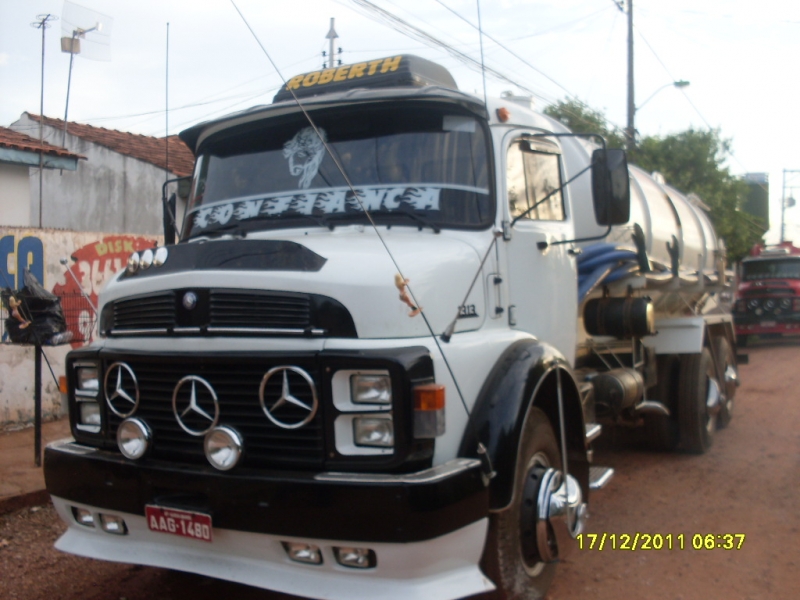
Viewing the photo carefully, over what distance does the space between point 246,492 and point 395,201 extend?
5.16ft

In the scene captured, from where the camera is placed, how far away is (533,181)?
174 inches

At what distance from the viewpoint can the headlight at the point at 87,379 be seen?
3664 mm

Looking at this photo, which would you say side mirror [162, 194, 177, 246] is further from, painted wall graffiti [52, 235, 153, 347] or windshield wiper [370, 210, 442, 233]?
painted wall graffiti [52, 235, 153, 347]

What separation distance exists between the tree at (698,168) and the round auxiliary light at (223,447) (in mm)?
18955

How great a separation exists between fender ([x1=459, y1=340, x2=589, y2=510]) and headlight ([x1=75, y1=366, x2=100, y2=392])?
178 cm

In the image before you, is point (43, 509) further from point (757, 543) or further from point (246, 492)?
point (757, 543)

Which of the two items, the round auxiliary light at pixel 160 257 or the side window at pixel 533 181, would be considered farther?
the side window at pixel 533 181

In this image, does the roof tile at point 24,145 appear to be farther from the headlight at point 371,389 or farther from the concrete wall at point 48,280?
the headlight at point 371,389

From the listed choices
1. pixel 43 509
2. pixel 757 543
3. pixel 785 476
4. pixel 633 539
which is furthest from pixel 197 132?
pixel 785 476

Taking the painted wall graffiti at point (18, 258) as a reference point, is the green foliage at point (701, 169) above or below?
above

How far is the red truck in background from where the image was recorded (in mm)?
16656

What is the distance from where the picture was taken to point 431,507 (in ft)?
9.43

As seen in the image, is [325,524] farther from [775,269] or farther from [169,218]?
[775,269]

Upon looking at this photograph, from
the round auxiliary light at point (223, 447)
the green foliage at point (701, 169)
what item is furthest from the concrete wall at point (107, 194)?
the round auxiliary light at point (223, 447)
